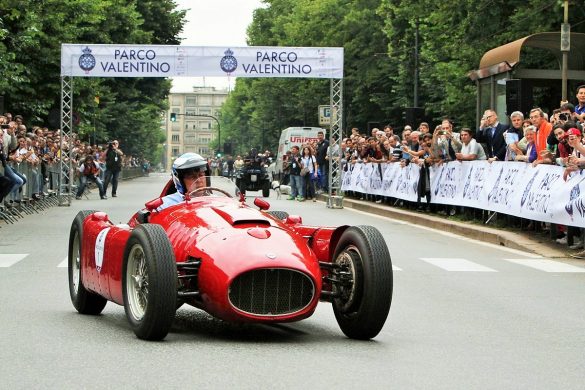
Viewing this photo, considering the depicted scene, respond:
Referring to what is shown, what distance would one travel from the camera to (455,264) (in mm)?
16391

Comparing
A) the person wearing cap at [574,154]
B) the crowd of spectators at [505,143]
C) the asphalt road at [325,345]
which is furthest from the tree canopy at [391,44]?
the asphalt road at [325,345]

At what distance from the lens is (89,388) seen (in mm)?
6820

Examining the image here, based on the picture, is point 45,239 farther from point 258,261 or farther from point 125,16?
point 125,16

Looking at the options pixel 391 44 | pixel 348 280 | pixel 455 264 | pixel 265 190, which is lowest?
pixel 265 190

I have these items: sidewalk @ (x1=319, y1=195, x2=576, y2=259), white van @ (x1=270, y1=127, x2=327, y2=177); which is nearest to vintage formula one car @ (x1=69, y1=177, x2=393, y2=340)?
sidewalk @ (x1=319, y1=195, x2=576, y2=259)

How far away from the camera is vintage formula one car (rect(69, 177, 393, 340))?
8398 mm

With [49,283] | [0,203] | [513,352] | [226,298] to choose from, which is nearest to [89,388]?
[226,298]

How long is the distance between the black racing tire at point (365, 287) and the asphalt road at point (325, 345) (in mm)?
159

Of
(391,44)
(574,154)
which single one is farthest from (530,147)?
(391,44)

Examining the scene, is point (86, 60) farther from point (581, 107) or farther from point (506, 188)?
point (581, 107)

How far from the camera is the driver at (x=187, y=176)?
1011 cm

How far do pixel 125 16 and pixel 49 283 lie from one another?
147 feet

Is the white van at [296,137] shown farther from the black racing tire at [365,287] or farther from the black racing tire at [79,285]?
the black racing tire at [365,287]

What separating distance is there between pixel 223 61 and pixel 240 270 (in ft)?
90.0
